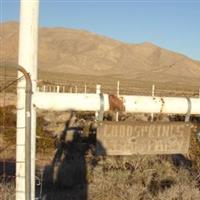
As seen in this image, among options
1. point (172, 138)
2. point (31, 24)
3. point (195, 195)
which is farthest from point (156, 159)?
point (31, 24)

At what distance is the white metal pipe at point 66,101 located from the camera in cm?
410

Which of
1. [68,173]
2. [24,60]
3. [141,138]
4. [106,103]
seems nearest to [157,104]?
[141,138]

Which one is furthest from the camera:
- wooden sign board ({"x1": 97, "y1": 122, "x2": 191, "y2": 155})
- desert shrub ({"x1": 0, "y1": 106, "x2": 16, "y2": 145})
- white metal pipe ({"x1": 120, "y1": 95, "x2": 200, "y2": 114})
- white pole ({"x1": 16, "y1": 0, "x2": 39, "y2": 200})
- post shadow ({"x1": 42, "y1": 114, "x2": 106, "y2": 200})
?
desert shrub ({"x1": 0, "y1": 106, "x2": 16, "y2": 145})

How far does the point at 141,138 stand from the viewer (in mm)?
4246

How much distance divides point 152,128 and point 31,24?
128cm

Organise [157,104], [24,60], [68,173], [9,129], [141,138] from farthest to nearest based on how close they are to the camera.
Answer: [9,129] < [68,173] < [157,104] < [141,138] < [24,60]

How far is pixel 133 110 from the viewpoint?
4.34 meters

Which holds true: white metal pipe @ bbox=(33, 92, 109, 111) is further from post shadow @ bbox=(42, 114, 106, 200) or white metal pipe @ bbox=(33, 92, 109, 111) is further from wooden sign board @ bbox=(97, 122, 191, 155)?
post shadow @ bbox=(42, 114, 106, 200)

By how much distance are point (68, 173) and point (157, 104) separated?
20.1 ft

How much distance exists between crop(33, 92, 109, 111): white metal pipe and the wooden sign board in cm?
19

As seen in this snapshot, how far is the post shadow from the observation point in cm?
895

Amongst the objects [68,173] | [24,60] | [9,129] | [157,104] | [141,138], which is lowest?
[68,173]

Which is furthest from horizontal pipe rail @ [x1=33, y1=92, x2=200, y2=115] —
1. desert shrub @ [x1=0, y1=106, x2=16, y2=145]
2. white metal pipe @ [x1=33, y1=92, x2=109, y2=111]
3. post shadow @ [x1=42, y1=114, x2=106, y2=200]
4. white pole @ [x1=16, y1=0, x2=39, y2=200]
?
desert shrub @ [x1=0, y1=106, x2=16, y2=145]

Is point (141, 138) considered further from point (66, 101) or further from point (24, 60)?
point (24, 60)
